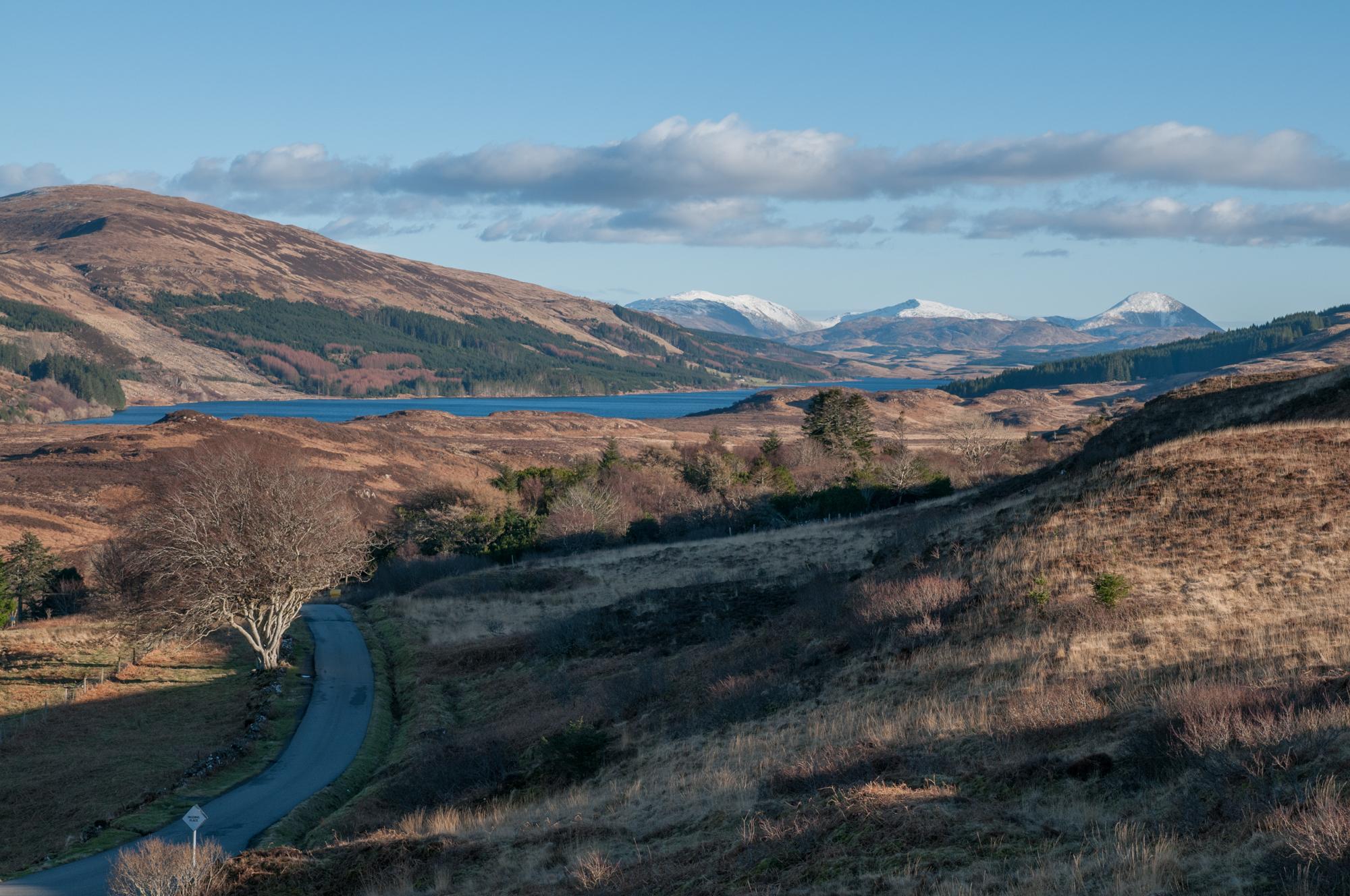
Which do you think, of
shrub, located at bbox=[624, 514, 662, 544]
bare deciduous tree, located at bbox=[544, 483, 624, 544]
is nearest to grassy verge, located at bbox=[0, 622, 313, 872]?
bare deciduous tree, located at bbox=[544, 483, 624, 544]

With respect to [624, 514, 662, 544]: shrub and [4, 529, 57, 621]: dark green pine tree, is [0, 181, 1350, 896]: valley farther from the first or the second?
[4, 529, 57, 621]: dark green pine tree

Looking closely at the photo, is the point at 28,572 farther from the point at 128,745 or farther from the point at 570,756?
the point at 570,756

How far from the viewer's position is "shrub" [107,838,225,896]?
49.1 ft

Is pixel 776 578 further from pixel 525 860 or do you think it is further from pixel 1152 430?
pixel 525 860

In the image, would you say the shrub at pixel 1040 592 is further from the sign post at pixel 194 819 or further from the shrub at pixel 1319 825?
the sign post at pixel 194 819

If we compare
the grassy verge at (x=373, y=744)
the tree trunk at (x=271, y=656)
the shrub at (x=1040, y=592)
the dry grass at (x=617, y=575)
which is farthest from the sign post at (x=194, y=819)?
the tree trunk at (x=271, y=656)

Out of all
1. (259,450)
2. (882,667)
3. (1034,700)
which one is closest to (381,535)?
(259,450)

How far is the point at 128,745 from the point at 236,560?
10801 mm

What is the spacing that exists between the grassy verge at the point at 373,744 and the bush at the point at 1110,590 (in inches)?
730

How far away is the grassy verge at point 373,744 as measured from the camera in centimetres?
2434

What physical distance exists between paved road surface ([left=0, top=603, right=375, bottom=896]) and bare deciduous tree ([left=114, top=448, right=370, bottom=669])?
3.66 metres

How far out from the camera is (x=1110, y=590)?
20.5m

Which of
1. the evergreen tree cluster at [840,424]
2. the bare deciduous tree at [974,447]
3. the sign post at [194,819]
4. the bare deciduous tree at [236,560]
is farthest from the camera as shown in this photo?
the evergreen tree cluster at [840,424]

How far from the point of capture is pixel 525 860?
14094 mm
